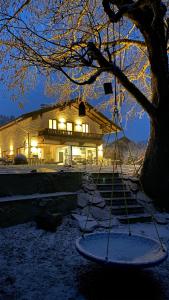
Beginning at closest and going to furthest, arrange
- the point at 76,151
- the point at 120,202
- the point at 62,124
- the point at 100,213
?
the point at 100,213
the point at 120,202
the point at 62,124
the point at 76,151

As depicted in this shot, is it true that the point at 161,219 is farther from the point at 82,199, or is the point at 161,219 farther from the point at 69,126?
the point at 69,126

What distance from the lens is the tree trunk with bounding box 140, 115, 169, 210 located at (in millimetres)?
10141

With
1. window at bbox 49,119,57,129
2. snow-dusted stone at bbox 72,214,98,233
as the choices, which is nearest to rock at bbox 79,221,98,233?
snow-dusted stone at bbox 72,214,98,233

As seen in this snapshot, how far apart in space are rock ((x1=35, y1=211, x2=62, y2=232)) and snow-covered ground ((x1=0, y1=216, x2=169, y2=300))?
1.95 ft

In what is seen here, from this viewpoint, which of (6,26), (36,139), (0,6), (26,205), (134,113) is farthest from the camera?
(36,139)

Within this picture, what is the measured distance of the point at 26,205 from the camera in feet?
27.0

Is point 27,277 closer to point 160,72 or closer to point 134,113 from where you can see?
point 160,72

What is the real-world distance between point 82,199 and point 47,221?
2096mm

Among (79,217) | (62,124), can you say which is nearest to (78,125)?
(62,124)

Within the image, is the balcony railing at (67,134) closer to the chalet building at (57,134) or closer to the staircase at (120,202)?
the chalet building at (57,134)

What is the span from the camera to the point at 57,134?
29484mm

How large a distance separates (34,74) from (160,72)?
4.54m

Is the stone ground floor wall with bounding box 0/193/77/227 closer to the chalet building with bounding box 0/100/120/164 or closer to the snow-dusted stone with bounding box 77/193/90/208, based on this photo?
the snow-dusted stone with bounding box 77/193/90/208

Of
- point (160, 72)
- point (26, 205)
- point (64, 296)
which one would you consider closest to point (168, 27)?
point (160, 72)
